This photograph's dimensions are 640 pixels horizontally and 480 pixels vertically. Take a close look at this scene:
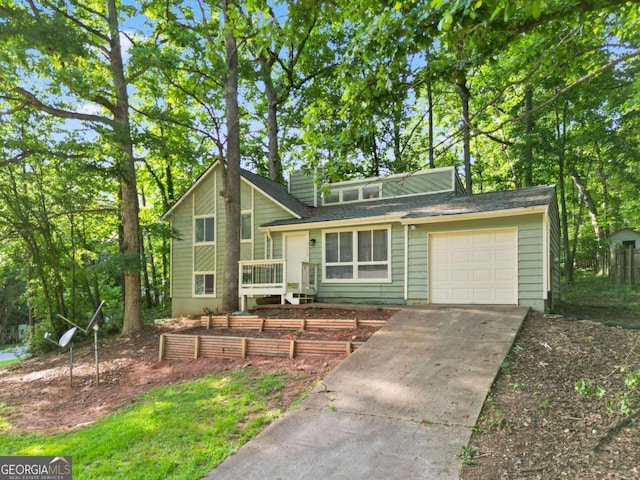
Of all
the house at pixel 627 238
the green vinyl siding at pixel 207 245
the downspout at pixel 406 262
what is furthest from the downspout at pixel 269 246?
the house at pixel 627 238

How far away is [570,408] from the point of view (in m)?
3.89

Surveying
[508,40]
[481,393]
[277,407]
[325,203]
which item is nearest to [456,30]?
[508,40]

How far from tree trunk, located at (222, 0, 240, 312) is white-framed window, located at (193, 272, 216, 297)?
8.32 feet

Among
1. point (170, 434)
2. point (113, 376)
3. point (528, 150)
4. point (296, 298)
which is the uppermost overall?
point (528, 150)

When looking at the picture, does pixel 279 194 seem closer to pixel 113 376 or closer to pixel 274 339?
pixel 274 339

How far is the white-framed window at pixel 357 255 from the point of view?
10352 mm

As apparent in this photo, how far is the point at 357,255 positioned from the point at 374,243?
24.3 inches

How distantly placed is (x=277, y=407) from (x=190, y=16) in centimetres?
1278

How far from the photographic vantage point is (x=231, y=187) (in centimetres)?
1126

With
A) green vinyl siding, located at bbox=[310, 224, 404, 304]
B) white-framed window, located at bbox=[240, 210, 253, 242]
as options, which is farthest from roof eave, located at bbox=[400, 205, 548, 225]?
white-framed window, located at bbox=[240, 210, 253, 242]

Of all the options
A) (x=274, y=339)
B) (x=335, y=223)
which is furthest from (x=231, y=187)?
(x=274, y=339)

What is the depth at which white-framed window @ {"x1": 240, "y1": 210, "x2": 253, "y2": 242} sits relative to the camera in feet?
42.6

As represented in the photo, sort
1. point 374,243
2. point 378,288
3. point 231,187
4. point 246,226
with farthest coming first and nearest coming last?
1. point 246,226
2. point 231,187
3. point 374,243
4. point 378,288

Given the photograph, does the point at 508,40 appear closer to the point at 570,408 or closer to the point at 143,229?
the point at 570,408
